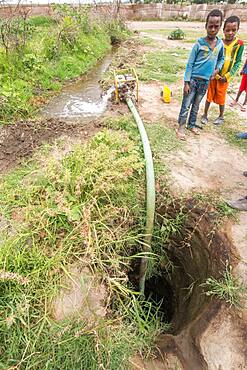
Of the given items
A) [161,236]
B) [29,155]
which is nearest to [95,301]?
[161,236]

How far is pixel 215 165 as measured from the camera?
3830 mm

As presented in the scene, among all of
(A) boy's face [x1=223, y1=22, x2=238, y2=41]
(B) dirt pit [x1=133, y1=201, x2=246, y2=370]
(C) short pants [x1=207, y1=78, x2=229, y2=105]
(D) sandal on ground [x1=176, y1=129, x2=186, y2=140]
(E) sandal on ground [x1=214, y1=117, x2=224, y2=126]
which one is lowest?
(B) dirt pit [x1=133, y1=201, x2=246, y2=370]

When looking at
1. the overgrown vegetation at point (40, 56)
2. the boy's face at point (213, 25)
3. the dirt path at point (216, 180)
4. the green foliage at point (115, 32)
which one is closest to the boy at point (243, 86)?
the dirt path at point (216, 180)

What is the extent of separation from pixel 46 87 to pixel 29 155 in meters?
3.47

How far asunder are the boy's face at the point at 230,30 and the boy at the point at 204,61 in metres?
0.36

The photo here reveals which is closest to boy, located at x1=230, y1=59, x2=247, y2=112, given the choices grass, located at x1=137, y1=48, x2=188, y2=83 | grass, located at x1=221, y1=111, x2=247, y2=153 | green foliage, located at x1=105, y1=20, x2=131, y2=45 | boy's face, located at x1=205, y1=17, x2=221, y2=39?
grass, located at x1=221, y1=111, x2=247, y2=153

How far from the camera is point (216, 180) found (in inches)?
139

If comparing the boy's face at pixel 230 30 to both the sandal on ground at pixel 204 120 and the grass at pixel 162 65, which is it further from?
the grass at pixel 162 65

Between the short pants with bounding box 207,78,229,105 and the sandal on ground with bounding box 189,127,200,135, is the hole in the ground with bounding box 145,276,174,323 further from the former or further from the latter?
the short pants with bounding box 207,78,229,105

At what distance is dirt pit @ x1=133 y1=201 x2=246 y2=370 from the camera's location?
227cm

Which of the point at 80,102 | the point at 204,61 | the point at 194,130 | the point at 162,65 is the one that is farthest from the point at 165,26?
the point at 204,61

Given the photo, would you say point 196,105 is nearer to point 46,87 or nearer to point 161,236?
point 161,236

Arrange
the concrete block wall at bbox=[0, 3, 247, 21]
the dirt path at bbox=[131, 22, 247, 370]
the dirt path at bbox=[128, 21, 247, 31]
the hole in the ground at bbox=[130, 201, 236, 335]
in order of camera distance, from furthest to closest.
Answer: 1. the concrete block wall at bbox=[0, 3, 247, 21]
2. the dirt path at bbox=[128, 21, 247, 31]
3. the hole in the ground at bbox=[130, 201, 236, 335]
4. the dirt path at bbox=[131, 22, 247, 370]

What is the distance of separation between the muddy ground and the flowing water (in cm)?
42
